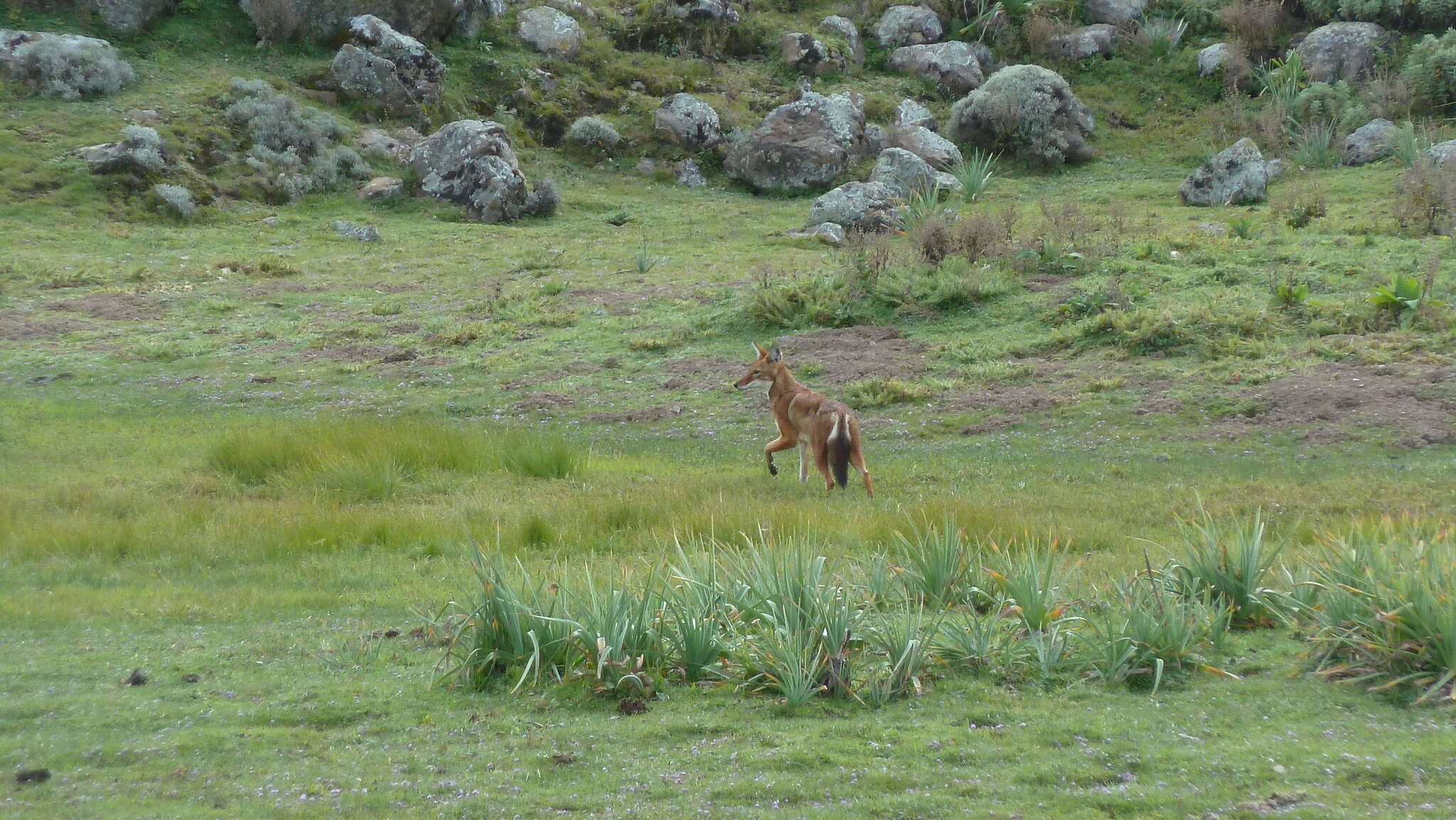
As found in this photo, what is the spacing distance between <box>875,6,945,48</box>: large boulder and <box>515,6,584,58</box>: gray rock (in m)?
9.34

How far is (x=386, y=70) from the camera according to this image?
29.9 m

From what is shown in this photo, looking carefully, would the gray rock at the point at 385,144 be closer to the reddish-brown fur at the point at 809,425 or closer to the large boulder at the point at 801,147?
the large boulder at the point at 801,147

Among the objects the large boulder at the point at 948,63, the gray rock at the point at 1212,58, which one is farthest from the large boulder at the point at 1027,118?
the gray rock at the point at 1212,58

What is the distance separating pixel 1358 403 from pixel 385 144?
22.4 m

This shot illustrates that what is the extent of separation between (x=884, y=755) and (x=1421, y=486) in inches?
301

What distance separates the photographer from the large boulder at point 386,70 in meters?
29.8

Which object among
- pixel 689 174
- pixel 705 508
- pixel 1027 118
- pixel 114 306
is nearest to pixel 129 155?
pixel 114 306

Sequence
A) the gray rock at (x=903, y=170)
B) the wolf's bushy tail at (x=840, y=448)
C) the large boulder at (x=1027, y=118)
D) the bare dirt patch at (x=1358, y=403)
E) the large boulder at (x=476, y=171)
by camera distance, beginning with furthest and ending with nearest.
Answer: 1. the large boulder at (x=1027, y=118)
2. the large boulder at (x=476, y=171)
3. the gray rock at (x=903, y=170)
4. the bare dirt patch at (x=1358, y=403)
5. the wolf's bushy tail at (x=840, y=448)

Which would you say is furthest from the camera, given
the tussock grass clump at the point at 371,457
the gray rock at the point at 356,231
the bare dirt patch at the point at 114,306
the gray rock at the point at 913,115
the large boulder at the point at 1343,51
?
the gray rock at the point at 913,115

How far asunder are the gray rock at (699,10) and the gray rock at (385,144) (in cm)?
1013

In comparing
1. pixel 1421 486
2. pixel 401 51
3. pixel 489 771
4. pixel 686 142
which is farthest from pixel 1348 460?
pixel 401 51

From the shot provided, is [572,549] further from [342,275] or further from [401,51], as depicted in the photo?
[401,51]

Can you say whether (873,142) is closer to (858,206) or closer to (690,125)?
(690,125)

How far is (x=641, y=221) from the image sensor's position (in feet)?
86.8
